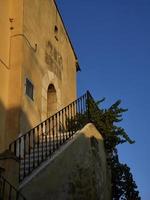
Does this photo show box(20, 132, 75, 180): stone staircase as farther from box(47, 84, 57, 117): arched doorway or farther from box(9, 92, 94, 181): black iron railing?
box(47, 84, 57, 117): arched doorway

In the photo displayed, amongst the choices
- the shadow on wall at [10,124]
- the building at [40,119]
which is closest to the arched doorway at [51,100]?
the building at [40,119]

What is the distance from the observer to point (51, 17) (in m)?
19.6

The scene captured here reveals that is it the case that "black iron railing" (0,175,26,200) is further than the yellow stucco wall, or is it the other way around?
the yellow stucco wall

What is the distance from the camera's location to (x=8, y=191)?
397 inches

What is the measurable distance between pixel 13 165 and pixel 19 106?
3.90 meters

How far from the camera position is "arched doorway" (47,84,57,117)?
18.7 m

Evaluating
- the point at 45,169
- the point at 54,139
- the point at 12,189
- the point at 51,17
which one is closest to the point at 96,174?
the point at 54,139

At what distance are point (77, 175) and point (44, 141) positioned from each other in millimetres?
2621

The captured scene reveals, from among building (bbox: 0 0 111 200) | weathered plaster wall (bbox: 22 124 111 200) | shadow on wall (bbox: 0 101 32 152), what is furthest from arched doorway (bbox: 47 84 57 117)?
weathered plaster wall (bbox: 22 124 111 200)

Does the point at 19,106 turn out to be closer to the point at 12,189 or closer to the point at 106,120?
the point at 106,120

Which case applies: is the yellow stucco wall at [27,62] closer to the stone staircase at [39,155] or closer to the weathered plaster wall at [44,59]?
the weathered plaster wall at [44,59]

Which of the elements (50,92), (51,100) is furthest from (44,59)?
(51,100)

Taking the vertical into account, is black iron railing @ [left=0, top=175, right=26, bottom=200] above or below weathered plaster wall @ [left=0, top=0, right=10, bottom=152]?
below

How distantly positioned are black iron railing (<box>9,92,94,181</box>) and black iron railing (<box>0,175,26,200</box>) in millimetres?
959
